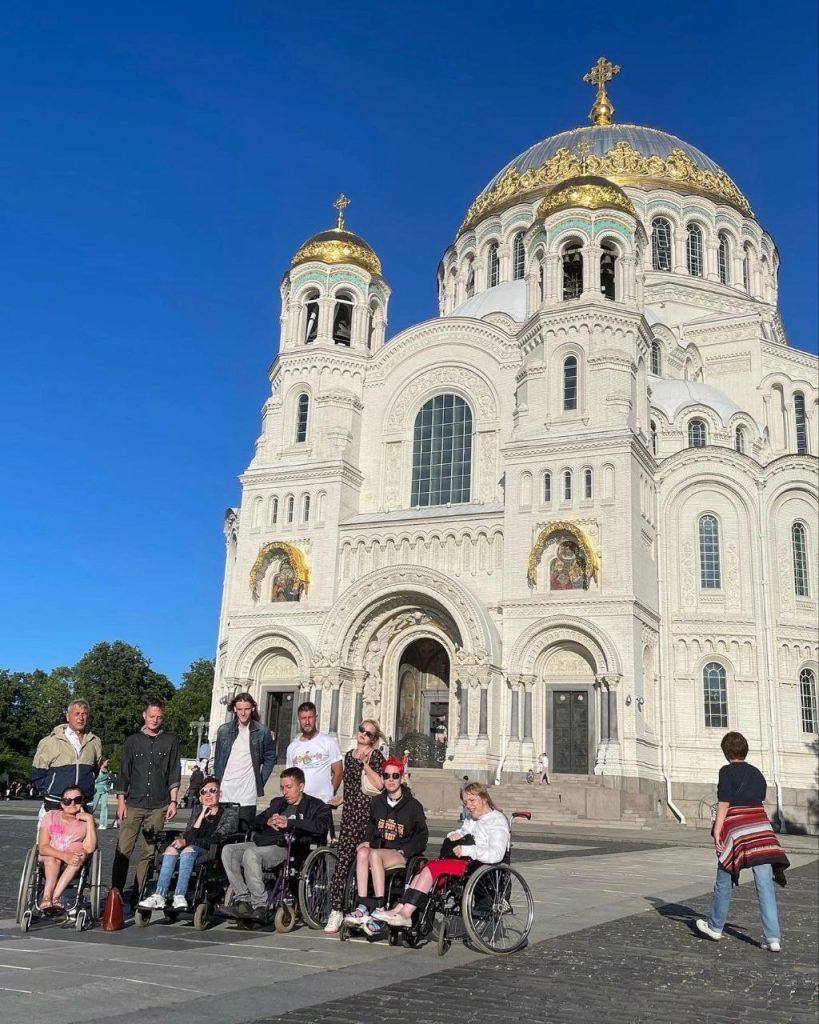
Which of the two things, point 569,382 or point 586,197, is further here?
point 586,197

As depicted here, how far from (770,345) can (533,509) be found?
55.1 feet

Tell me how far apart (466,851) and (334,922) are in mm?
1287

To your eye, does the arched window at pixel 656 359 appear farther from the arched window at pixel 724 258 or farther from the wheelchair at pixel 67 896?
the wheelchair at pixel 67 896

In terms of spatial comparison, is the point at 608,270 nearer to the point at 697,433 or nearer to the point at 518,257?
the point at 697,433

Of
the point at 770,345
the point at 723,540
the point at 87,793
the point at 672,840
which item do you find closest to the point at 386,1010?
the point at 87,793

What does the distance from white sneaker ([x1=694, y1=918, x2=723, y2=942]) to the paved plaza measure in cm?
12

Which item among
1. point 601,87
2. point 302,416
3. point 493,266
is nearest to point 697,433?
point 302,416

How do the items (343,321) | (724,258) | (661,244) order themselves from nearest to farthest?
(343,321), (661,244), (724,258)

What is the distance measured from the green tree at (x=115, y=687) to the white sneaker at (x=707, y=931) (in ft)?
189

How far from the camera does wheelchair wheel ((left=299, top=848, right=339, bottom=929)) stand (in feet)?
27.6

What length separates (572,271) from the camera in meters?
38.6

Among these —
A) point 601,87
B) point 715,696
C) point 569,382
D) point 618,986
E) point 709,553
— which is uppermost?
point 601,87

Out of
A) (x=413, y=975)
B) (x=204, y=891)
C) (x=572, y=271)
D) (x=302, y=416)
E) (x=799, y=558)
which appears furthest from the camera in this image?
(x=302, y=416)

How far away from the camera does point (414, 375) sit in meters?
38.7
